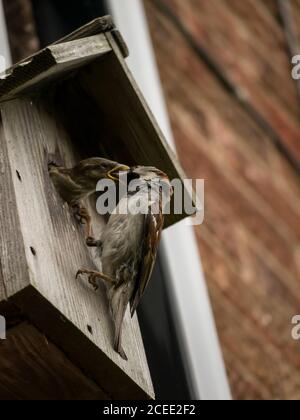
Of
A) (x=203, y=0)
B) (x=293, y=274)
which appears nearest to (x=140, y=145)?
(x=293, y=274)

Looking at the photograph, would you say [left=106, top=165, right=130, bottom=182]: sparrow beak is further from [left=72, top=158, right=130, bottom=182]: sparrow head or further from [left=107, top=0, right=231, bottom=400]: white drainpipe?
[left=107, top=0, right=231, bottom=400]: white drainpipe

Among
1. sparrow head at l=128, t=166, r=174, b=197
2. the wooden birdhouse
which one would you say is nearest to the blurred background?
the wooden birdhouse

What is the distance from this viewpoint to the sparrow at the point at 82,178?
12.5ft

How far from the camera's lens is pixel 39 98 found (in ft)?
12.9

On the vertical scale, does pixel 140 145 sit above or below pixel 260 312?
above

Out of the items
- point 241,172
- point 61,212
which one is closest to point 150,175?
point 61,212

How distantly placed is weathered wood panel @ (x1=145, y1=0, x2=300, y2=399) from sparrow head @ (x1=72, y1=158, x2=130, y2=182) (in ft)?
6.74

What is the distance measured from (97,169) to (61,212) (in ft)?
0.64

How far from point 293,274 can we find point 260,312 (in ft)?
1.67

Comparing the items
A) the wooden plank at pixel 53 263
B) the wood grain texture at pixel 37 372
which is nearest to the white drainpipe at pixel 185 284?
the wooden plank at pixel 53 263

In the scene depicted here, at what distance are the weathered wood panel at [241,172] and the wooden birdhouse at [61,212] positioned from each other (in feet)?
6.35

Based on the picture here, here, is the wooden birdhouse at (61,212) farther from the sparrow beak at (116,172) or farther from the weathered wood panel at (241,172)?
the weathered wood panel at (241,172)

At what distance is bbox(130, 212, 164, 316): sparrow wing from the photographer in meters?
3.79
